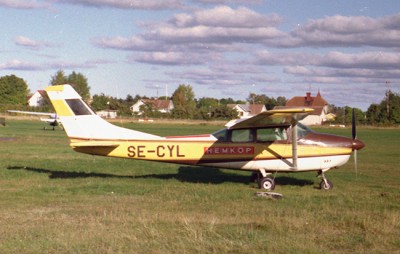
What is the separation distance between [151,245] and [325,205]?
530cm

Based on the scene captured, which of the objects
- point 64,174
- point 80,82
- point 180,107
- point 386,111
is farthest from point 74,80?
point 64,174

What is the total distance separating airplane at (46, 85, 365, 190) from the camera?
51.1 feet

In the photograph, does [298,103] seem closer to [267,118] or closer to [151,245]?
[267,118]

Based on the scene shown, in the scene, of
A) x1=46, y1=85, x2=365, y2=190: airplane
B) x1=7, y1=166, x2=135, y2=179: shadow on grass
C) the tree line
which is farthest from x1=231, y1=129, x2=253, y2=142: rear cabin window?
the tree line

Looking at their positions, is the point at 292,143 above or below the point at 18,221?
above

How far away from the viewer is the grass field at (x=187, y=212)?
7.69m

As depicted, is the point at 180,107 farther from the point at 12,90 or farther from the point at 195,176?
the point at 195,176

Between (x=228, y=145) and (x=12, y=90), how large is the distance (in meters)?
125

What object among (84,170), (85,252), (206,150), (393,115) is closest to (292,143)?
(206,150)

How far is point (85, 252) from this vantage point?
23.7ft

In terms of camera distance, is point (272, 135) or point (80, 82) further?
point (80, 82)

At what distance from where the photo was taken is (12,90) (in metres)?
131

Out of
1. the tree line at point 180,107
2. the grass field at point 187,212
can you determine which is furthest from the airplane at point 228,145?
the tree line at point 180,107

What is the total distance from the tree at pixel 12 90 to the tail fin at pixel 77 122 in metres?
119
